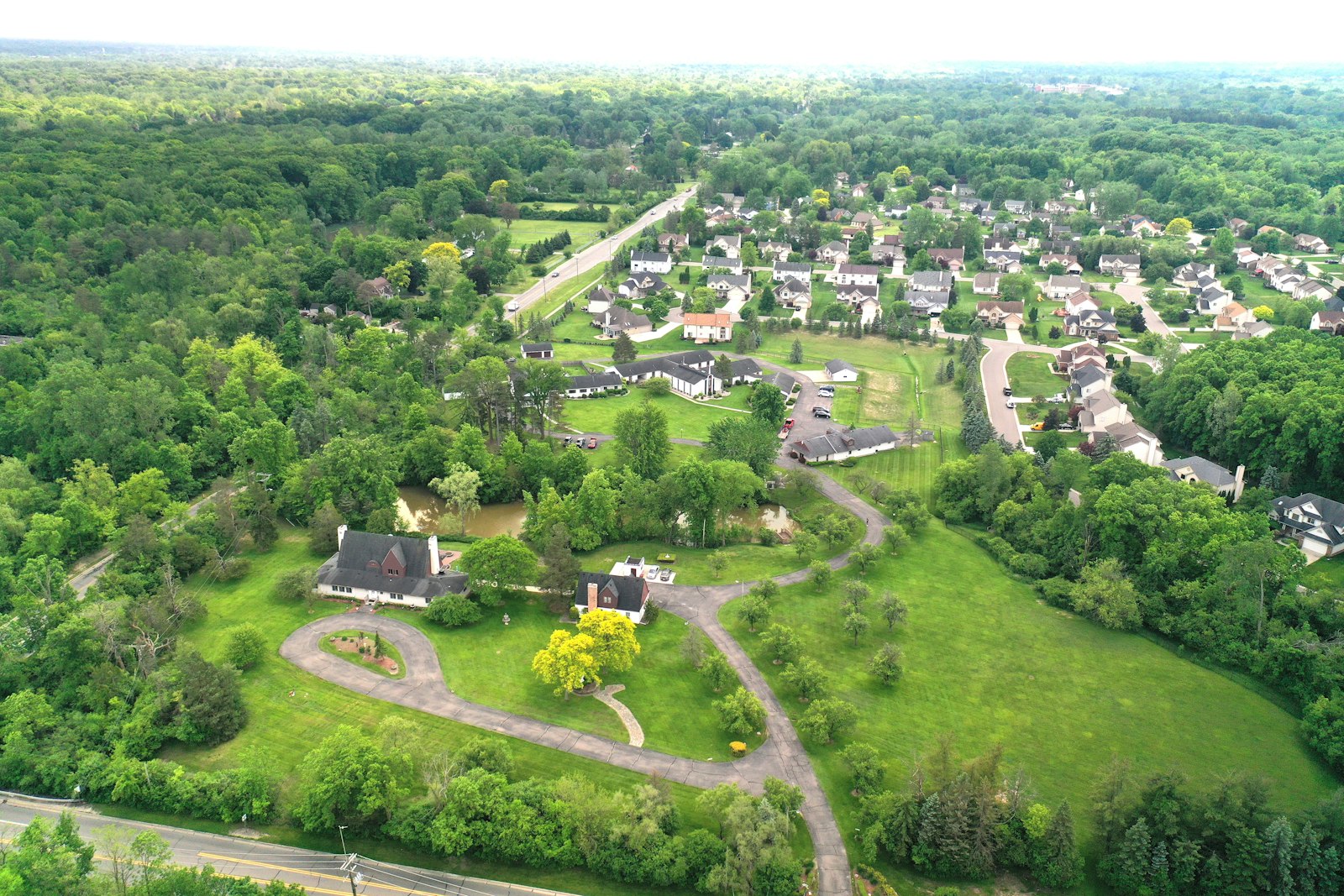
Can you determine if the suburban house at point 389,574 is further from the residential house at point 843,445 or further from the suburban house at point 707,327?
the suburban house at point 707,327

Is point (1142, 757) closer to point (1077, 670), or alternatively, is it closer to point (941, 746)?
point (1077, 670)

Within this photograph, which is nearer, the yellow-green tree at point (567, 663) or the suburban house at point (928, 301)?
the yellow-green tree at point (567, 663)

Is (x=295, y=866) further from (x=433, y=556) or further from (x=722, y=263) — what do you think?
(x=722, y=263)

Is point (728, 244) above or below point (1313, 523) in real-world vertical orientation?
above

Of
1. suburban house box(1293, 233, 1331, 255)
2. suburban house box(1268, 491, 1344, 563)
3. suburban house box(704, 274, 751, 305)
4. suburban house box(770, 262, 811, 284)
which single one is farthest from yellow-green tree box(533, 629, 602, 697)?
suburban house box(1293, 233, 1331, 255)

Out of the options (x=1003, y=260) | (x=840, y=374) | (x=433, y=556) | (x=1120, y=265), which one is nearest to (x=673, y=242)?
(x=1003, y=260)

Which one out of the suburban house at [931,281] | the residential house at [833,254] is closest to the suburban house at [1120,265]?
the suburban house at [931,281]

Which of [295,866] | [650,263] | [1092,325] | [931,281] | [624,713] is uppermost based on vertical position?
[931,281]

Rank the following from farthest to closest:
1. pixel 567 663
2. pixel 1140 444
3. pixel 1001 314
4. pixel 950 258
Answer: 1. pixel 950 258
2. pixel 1001 314
3. pixel 1140 444
4. pixel 567 663
